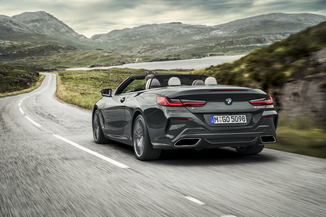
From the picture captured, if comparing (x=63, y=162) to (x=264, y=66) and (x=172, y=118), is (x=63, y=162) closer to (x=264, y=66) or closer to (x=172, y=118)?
(x=172, y=118)

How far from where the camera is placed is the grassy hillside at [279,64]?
991 centimetres

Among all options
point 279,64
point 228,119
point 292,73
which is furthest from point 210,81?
point 279,64

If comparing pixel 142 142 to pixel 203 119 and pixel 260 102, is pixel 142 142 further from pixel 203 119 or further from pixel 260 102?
pixel 260 102

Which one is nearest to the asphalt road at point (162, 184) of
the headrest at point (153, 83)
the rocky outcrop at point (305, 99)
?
the headrest at point (153, 83)

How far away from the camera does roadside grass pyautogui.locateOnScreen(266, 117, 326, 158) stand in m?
6.79

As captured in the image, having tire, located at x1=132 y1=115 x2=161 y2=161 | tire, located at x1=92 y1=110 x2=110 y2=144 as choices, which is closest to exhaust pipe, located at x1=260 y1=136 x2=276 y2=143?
tire, located at x1=132 y1=115 x2=161 y2=161

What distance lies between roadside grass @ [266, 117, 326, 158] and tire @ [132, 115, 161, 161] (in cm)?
272

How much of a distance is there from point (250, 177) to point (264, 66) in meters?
7.46

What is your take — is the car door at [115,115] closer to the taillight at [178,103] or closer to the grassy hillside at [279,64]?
the taillight at [178,103]

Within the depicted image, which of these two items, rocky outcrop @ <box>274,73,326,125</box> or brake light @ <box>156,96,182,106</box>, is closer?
brake light @ <box>156,96,182,106</box>

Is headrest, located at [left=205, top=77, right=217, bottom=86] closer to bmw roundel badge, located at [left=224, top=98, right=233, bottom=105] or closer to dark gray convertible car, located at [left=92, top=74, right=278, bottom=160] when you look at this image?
dark gray convertible car, located at [left=92, top=74, right=278, bottom=160]

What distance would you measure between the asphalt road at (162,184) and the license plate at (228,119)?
0.66 meters

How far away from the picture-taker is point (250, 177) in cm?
475

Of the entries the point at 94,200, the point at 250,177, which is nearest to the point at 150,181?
the point at 94,200
